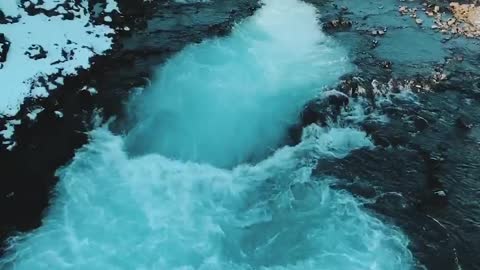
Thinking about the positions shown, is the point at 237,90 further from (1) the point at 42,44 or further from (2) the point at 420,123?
(1) the point at 42,44

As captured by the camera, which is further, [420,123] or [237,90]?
[237,90]

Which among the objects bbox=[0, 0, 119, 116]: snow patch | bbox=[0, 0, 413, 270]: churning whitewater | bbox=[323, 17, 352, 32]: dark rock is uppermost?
bbox=[0, 0, 119, 116]: snow patch

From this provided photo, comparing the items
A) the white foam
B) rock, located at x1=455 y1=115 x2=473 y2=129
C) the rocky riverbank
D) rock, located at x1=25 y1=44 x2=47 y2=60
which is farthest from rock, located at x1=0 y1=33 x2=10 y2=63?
rock, located at x1=455 y1=115 x2=473 y2=129

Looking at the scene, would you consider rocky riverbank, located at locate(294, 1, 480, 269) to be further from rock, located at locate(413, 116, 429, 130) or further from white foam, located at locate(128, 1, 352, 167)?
white foam, located at locate(128, 1, 352, 167)

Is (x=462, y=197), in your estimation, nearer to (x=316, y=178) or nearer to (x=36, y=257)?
(x=316, y=178)

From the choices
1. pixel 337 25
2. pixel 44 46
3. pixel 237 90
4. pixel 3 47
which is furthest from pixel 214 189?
pixel 337 25
